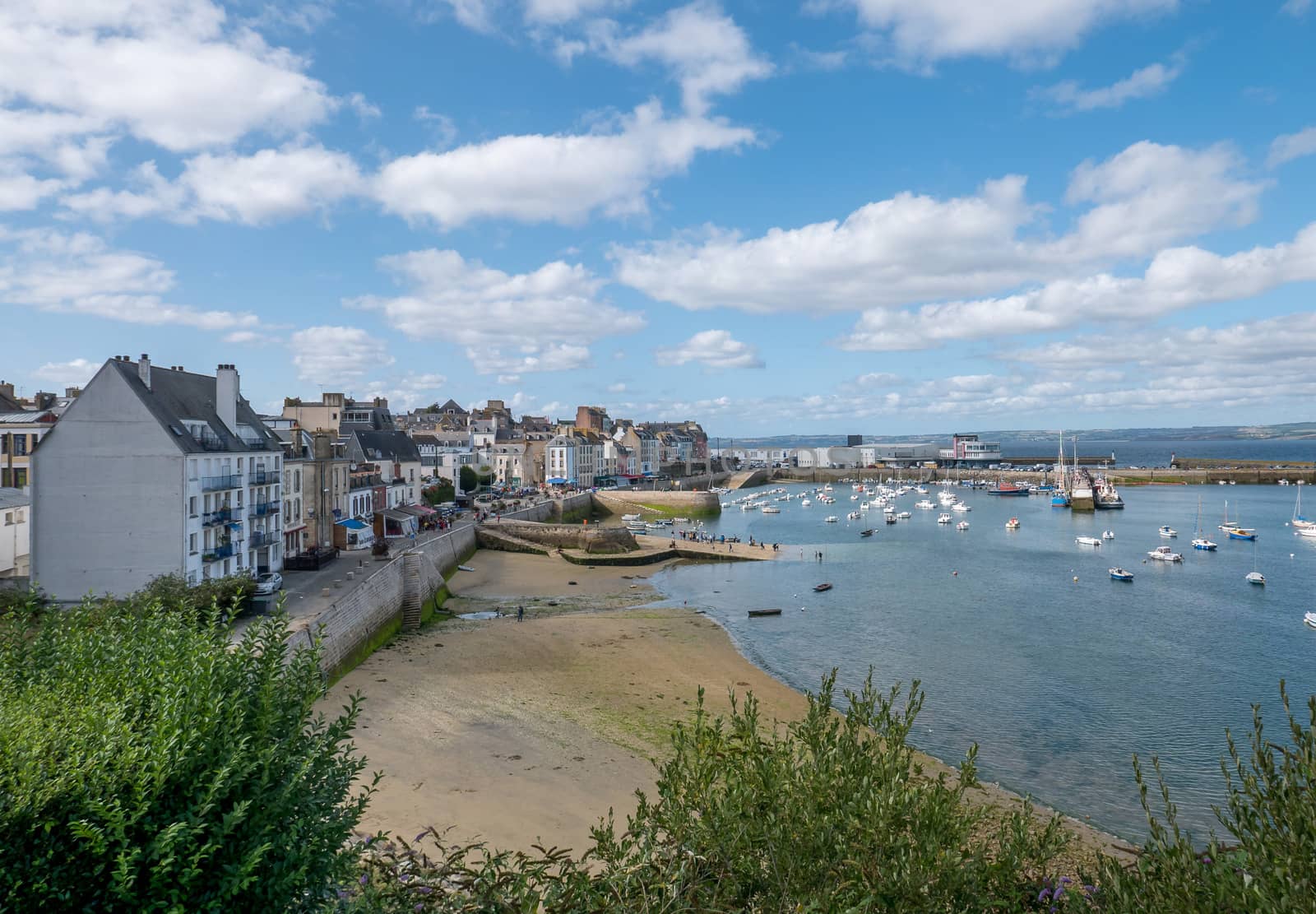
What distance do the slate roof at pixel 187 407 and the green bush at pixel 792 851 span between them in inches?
1025

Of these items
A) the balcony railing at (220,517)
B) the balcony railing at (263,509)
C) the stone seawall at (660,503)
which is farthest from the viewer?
the stone seawall at (660,503)

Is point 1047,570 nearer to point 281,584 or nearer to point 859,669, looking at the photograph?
point 859,669

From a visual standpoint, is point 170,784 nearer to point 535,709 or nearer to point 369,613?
point 535,709

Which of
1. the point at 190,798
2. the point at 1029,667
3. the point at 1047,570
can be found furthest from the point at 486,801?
the point at 1047,570

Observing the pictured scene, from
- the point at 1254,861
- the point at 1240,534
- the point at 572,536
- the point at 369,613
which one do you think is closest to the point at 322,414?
the point at 572,536

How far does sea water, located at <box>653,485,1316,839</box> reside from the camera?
74.9ft

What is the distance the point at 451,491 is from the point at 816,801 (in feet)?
250

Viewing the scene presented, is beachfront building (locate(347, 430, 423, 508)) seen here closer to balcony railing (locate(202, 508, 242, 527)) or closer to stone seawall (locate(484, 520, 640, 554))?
stone seawall (locate(484, 520, 640, 554))

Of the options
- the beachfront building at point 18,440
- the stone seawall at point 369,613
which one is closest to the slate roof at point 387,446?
the stone seawall at point 369,613

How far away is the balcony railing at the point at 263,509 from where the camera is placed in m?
34.8

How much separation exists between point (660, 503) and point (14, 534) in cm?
7223

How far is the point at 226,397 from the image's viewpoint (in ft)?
115

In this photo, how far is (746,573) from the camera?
5641 centimetres

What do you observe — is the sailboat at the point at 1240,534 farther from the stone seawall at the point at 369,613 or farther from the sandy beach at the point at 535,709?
the stone seawall at the point at 369,613
